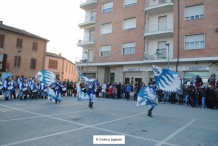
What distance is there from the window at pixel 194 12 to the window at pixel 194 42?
214cm

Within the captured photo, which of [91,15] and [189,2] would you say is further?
[91,15]

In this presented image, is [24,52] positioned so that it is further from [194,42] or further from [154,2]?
[194,42]

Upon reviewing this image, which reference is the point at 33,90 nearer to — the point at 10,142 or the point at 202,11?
the point at 10,142

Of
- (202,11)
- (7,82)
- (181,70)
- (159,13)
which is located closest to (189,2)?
(202,11)

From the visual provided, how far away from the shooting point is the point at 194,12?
1995 centimetres

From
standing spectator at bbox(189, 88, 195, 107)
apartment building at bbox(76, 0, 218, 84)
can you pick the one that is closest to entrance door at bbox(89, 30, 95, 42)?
apartment building at bbox(76, 0, 218, 84)

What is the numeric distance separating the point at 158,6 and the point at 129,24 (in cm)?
453

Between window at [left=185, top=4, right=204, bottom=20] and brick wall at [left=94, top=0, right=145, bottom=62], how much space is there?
5273 mm

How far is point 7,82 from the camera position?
14.8 metres

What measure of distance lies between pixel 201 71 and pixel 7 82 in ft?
61.4

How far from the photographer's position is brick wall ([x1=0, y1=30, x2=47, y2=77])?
3406cm

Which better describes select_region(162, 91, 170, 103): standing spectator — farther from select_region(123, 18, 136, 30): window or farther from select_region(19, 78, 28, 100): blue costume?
select_region(19, 78, 28, 100): blue costume

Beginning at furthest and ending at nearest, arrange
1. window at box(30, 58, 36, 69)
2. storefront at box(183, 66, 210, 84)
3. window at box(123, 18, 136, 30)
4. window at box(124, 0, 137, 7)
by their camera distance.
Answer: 1. window at box(30, 58, 36, 69)
2. window at box(124, 0, 137, 7)
3. window at box(123, 18, 136, 30)
4. storefront at box(183, 66, 210, 84)

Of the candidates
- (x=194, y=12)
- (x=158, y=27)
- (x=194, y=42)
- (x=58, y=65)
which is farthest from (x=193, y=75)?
(x=58, y=65)
